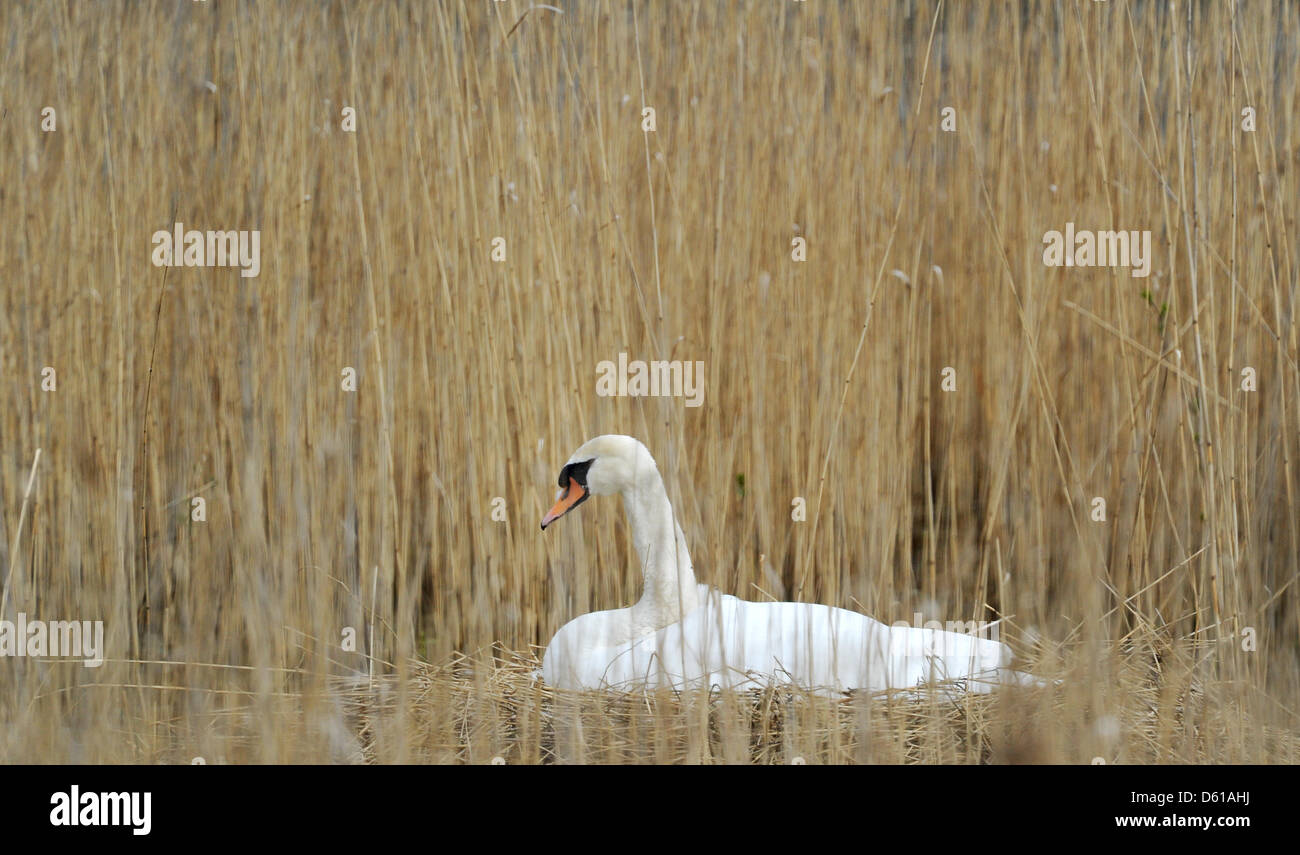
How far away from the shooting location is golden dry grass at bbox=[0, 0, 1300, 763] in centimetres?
221

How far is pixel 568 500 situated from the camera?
2186 millimetres

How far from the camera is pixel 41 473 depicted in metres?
2.44

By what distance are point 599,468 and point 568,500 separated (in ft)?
0.31

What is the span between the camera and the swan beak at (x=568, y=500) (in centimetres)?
215

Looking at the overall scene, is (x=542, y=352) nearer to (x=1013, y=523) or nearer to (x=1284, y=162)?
(x=1013, y=523)

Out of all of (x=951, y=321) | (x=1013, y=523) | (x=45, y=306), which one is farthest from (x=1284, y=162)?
(x=45, y=306)

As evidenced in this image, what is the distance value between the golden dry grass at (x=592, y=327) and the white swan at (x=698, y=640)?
3.0 inches

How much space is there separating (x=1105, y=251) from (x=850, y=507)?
897mm

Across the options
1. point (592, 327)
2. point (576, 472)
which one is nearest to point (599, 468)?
point (576, 472)
